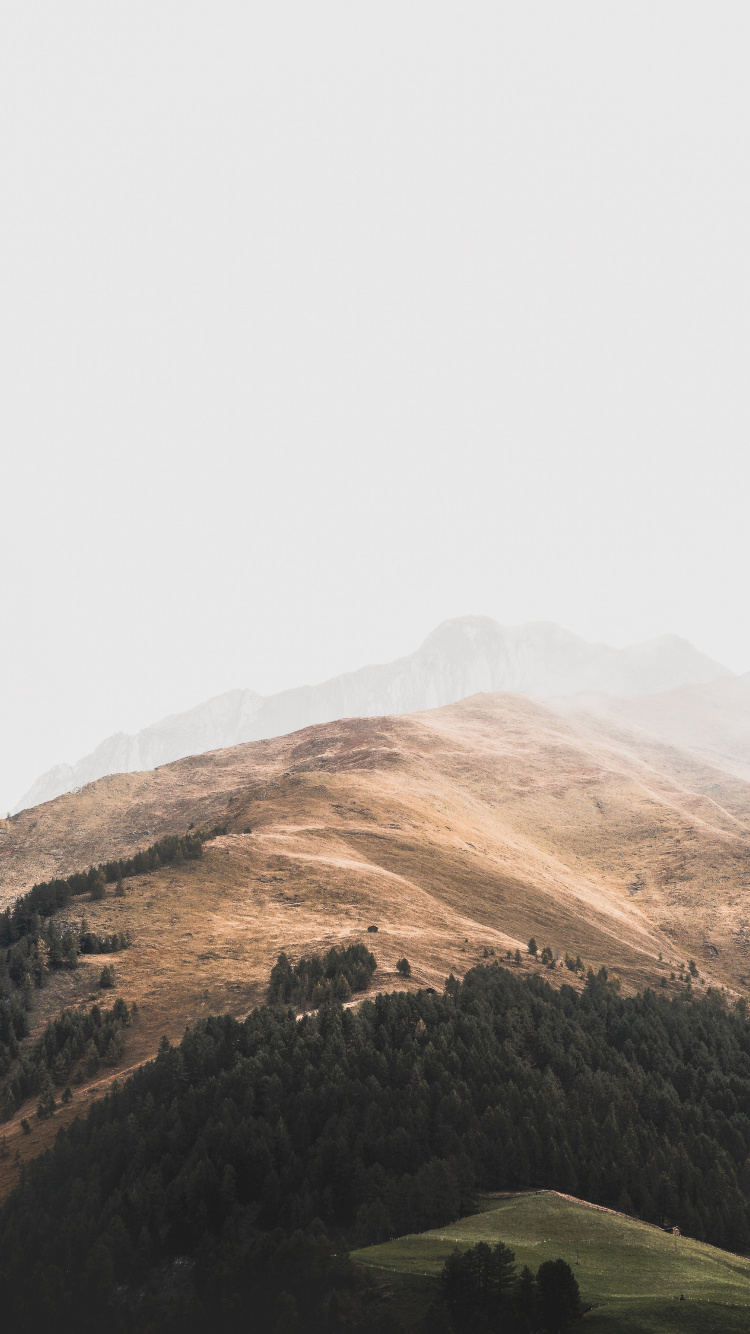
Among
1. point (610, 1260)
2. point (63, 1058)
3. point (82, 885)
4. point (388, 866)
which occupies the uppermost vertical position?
point (82, 885)

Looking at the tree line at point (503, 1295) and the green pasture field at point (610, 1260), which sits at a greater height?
the tree line at point (503, 1295)

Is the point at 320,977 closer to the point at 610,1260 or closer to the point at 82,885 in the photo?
the point at 610,1260

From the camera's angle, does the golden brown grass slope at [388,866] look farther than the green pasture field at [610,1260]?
Yes

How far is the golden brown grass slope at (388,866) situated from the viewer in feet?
172

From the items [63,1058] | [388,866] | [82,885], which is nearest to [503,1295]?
[63,1058]

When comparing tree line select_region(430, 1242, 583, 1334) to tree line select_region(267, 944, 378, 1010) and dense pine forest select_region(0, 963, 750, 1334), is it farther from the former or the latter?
tree line select_region(267, 944, 378, 1010)

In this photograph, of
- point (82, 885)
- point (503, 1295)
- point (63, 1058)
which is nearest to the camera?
point (503, 1295)

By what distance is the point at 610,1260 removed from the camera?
1983 cm

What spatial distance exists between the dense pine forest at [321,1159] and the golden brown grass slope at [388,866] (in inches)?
285

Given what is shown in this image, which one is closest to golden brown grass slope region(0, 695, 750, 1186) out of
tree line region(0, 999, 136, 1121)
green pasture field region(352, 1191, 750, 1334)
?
tree line region(0, 999, 136, 1121)

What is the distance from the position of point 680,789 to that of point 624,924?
289 ft

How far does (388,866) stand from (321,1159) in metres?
51.8

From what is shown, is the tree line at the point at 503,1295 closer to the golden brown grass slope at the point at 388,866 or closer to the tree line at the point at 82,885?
the golden brown grass slope at the point at 388,866

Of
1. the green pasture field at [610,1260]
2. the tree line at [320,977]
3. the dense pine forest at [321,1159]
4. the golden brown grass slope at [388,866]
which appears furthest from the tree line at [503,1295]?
the tree line at [320,977]
